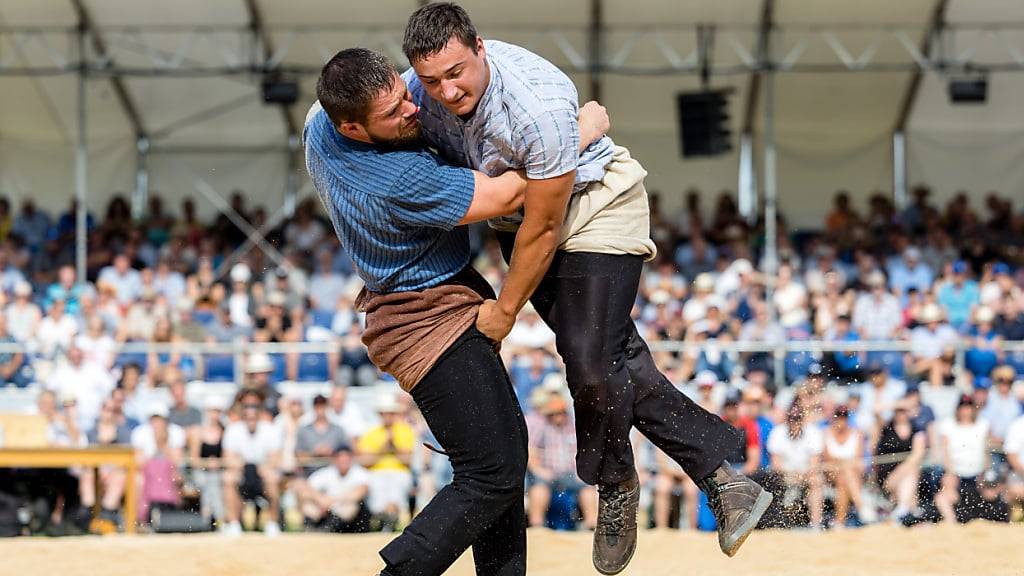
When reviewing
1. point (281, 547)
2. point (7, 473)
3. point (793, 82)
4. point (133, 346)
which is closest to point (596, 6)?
point (793, 82)

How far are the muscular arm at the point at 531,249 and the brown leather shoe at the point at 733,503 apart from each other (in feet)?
3.26

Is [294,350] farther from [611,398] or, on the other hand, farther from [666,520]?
[611,398]

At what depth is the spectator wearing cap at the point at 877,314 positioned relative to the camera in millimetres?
11992

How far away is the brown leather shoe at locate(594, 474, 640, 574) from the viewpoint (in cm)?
488

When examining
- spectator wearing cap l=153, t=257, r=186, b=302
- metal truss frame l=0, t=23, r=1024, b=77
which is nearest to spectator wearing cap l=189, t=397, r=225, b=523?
spectator wearing cap l=153, t=257, r=186, b=302

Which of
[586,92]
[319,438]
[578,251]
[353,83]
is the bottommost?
[319,438]

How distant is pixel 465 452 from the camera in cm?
438

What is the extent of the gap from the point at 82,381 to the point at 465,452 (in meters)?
7.77

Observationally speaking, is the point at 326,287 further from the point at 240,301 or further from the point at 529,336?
the point at 529,336

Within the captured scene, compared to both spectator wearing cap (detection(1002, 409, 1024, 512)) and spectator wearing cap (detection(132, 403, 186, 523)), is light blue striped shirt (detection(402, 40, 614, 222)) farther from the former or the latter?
spectator wearing cap (detection(1002, 409, 1024, 512))

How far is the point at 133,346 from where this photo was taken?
11688mm

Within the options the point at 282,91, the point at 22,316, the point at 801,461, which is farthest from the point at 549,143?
the point at 282,91

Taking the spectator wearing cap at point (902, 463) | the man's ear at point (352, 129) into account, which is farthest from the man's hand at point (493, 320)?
the spectator wearing cap at point (902, 463)

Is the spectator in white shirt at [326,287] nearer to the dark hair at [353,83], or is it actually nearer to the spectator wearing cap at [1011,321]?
the spectator wearing cap at [1011,321]
